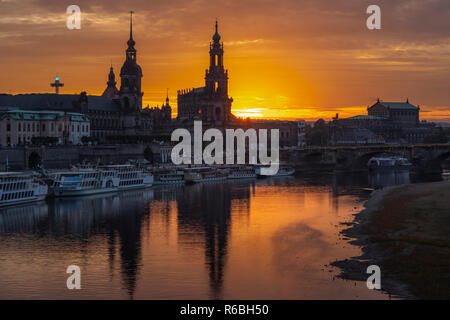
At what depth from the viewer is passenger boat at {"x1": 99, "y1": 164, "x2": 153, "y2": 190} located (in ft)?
293

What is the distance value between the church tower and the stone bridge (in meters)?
40.6

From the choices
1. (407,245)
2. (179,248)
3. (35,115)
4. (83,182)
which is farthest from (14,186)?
(35,115)

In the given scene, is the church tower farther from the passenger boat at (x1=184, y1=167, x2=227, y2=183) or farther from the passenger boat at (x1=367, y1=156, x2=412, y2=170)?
the passenger boat at (x1=184, y1=167, x2=227, y2=183)

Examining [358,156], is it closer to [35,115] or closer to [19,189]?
[35,115]

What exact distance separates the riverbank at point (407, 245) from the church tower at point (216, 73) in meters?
128

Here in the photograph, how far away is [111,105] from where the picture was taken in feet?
555

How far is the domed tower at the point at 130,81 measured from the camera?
561ft

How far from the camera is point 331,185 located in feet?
336

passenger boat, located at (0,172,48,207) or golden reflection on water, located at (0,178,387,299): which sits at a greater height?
passenger boat, located at (0,172,48,207)

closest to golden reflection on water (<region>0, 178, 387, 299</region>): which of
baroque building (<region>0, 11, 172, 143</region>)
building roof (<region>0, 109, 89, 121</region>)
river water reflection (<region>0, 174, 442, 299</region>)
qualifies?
river water reflection (<region>0, 174, 442, 299</region>)

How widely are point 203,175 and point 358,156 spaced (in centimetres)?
5323

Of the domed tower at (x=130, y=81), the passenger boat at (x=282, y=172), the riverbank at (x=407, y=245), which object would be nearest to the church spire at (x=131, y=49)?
the domed tower at (x=130, y=81)

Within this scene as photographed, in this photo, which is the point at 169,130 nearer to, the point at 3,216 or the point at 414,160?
the point at 414,160
